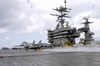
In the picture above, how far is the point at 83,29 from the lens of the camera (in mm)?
84062

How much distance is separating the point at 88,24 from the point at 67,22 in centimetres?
1826

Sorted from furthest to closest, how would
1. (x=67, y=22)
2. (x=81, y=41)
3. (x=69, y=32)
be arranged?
(x=67, y=22), (x=69, y=32), (x=81, y=41)

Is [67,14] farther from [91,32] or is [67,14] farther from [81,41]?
[81,41]

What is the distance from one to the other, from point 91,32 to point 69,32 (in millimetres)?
28869

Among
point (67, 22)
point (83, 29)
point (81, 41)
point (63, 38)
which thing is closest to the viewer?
point (81, 41)

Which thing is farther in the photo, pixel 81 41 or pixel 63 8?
pixel 63 8

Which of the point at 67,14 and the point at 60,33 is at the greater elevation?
the point at 67,14

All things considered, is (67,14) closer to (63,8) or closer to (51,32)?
(63,8)

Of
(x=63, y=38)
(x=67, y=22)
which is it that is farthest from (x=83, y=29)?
(x=63, y=38)

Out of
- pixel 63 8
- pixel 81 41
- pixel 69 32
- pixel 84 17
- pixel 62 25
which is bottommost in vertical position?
Result: pixel 81 41

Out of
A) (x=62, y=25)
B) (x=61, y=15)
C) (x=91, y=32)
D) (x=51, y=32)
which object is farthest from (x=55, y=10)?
(x=91, y=32)

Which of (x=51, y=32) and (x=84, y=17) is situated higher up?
(x=84, y=17)

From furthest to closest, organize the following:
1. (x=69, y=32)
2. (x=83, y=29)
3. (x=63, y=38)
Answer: (x=83, y=29) → (x=63, y=38) → (x=69, y=32)

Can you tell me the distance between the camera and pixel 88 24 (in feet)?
300
